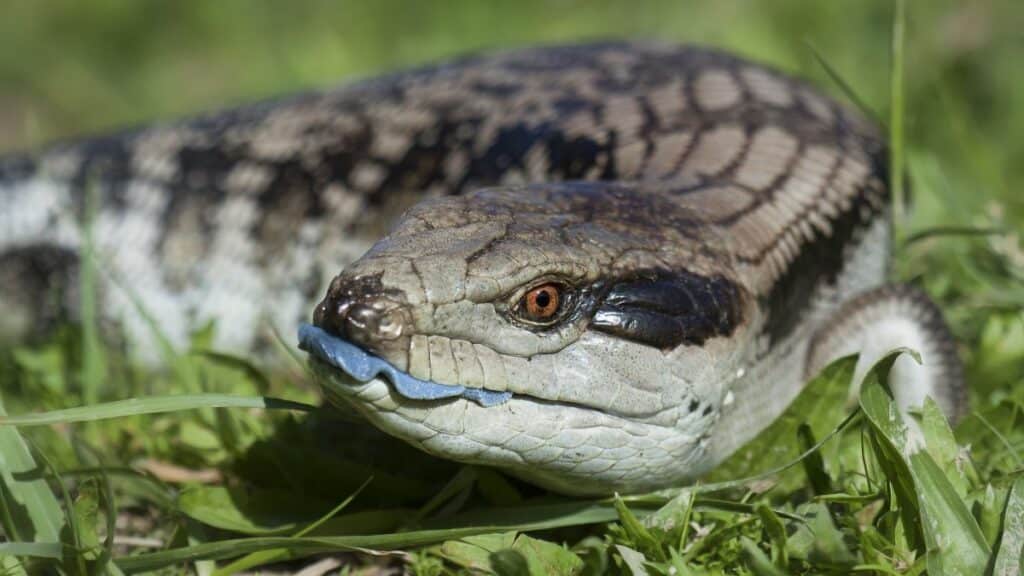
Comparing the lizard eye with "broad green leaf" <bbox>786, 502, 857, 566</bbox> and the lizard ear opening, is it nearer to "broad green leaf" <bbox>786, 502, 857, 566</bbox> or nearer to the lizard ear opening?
the lizard ear opening

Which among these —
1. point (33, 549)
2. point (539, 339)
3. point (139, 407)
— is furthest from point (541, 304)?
point (33, 549)

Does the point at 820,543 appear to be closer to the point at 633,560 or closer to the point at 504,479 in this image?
the point at 633,560

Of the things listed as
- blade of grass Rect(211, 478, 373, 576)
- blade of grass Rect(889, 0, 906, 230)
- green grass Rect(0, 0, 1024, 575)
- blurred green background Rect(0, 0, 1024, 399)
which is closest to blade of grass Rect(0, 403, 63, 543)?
green grass Rect(0, 0, 1024, 575)

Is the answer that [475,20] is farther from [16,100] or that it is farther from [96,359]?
[96,359]

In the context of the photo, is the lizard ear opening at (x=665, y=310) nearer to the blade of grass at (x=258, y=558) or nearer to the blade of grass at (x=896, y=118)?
the blade of grass at (x=258, y=558)

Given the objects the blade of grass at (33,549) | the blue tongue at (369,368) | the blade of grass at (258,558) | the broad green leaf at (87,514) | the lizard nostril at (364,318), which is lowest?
the blade of grass at (258,558)

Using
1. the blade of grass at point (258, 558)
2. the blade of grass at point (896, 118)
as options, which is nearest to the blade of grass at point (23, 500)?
the blade of grass at point (258, 558)

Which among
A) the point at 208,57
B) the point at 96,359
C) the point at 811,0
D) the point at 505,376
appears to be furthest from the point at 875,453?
the point at 208,57
